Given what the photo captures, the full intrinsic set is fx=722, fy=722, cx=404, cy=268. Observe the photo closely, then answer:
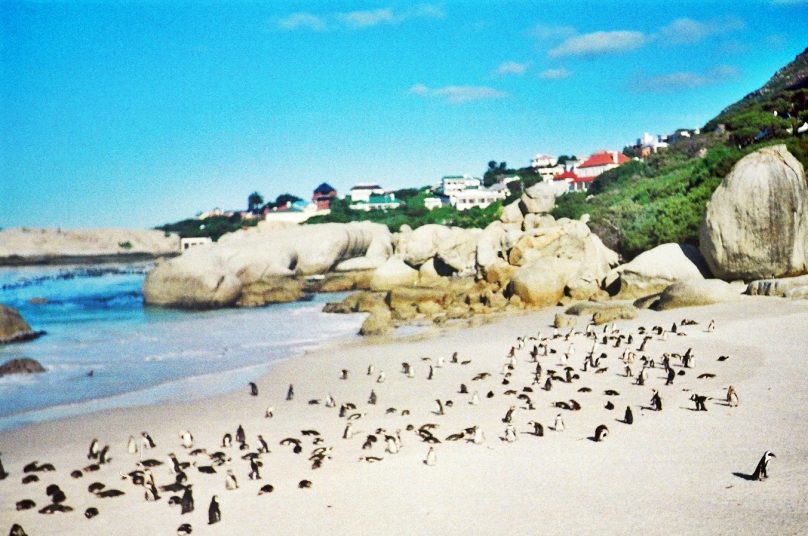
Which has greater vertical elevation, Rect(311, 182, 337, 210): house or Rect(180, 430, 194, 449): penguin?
Rect(311, 182, 337, 210): house

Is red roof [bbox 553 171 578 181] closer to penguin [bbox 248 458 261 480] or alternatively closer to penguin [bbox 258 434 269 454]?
penguin [bbox 258 434 269 454]

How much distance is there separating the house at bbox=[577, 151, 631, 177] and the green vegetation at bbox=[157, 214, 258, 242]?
57.7m

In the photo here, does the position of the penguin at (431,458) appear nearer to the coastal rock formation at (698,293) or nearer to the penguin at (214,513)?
the penguin at (214,513)

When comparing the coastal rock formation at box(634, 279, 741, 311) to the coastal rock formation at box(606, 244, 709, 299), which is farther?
the coastal rock formation at box(606, 244, 709, 299)

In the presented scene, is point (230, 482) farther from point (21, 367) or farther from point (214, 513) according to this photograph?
point (21, 367)

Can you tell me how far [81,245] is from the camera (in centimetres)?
15750

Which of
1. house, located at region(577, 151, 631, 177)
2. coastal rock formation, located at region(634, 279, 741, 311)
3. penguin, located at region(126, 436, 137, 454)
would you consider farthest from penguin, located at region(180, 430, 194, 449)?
house, located at region(577, 151, 631, 177)

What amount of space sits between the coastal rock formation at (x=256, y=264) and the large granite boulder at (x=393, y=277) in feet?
18.2

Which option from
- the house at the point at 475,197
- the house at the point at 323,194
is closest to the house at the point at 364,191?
the house at the point at 323,194

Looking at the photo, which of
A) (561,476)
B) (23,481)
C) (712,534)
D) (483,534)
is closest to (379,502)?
(483,534)

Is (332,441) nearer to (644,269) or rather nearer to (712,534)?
(712,534)

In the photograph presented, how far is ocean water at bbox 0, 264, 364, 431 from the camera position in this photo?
22.2 m

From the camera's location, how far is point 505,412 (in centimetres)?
1761

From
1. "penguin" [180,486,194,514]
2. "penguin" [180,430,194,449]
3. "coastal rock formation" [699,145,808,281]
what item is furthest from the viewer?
"coastal rock formation" [699,145,808,281]
